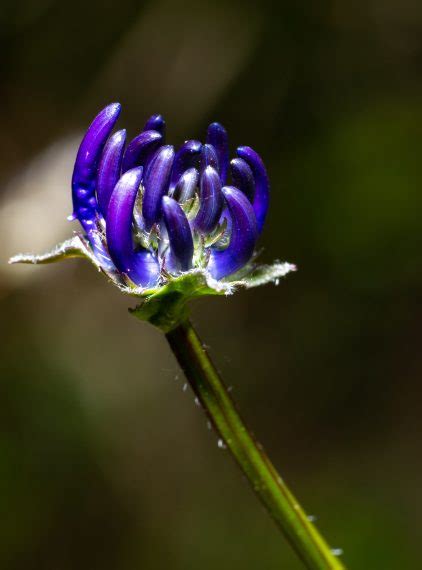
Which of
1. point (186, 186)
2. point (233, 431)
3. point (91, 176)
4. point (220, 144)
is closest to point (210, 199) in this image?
point (186, 186)

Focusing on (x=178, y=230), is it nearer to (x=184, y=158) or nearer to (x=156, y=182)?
(x=156, y=182)

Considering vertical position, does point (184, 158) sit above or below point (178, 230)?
above

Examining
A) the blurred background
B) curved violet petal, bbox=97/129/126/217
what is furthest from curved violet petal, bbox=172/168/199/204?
the blurred background

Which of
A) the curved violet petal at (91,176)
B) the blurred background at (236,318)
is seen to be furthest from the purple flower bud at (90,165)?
the blurred background at (236,318)

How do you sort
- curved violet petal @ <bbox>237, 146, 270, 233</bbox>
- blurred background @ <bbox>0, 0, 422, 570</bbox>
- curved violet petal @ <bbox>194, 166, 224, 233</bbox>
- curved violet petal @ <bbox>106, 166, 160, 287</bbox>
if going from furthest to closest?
blurred background @ <bbox>0, 0, 422, 570</bbox> < curved violet petal @ <bbox>237, 146, 270, 233</bbox> < curved violet petal @ <bbox>194, 166, 224, 233</bbox> < curved violet petal @ <bbox>106, 166, 160, 287</bbox>

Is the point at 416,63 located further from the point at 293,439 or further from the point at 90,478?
the point at 90,478

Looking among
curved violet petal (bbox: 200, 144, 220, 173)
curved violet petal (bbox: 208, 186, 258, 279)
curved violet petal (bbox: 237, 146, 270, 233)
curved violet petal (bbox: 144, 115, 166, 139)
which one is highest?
curved violet petal (bbox: 144, 115, 166, 139)

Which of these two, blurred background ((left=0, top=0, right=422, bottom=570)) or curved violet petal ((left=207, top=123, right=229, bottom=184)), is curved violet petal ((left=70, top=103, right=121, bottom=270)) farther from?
blurred background ((left=0, top=0, right=422, bottom=570))

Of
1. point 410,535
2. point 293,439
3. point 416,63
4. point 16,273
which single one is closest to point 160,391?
point 293,439
